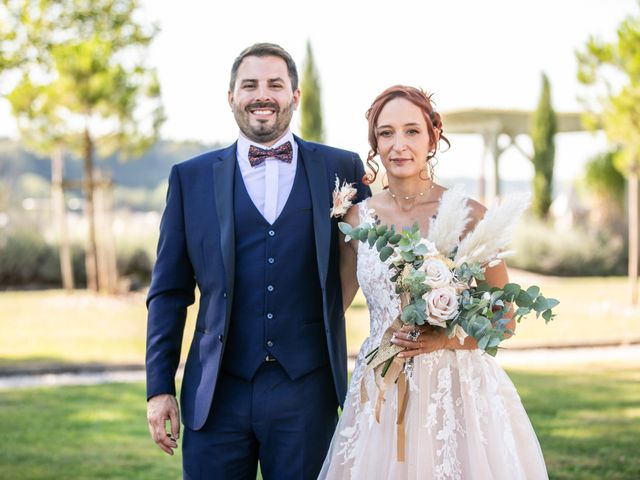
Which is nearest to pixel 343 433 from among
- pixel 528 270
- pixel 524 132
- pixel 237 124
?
pixel 237 124

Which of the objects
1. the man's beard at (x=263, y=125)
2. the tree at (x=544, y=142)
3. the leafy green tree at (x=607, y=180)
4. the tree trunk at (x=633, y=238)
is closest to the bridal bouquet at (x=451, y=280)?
the man's beard at (x=263, y=125)

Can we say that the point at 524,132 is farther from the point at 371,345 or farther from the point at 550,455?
the point at 371,345

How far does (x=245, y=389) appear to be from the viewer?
318cm

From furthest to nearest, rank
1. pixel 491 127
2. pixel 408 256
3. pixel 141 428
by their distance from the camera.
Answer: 1. pixel 491 127
2. pixel 141 428
3. pixel 408 256

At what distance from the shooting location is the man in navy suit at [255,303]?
3164 mm

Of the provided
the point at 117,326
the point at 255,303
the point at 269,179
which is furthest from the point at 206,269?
the point at 117,326

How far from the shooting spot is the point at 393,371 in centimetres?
302

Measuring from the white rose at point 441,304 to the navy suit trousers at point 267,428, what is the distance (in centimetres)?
64

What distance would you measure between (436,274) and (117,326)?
10472 millimetres

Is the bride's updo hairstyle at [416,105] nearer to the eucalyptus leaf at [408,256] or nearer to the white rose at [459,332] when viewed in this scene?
the eucalyptus leaf at [408,256]

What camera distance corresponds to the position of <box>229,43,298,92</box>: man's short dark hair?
3.25 meters

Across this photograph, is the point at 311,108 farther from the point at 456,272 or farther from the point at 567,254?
the point at 456,272

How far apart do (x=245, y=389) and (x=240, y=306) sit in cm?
29

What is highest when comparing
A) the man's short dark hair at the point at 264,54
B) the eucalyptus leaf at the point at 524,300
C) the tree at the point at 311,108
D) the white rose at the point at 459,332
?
the tree at the point at 311,108
